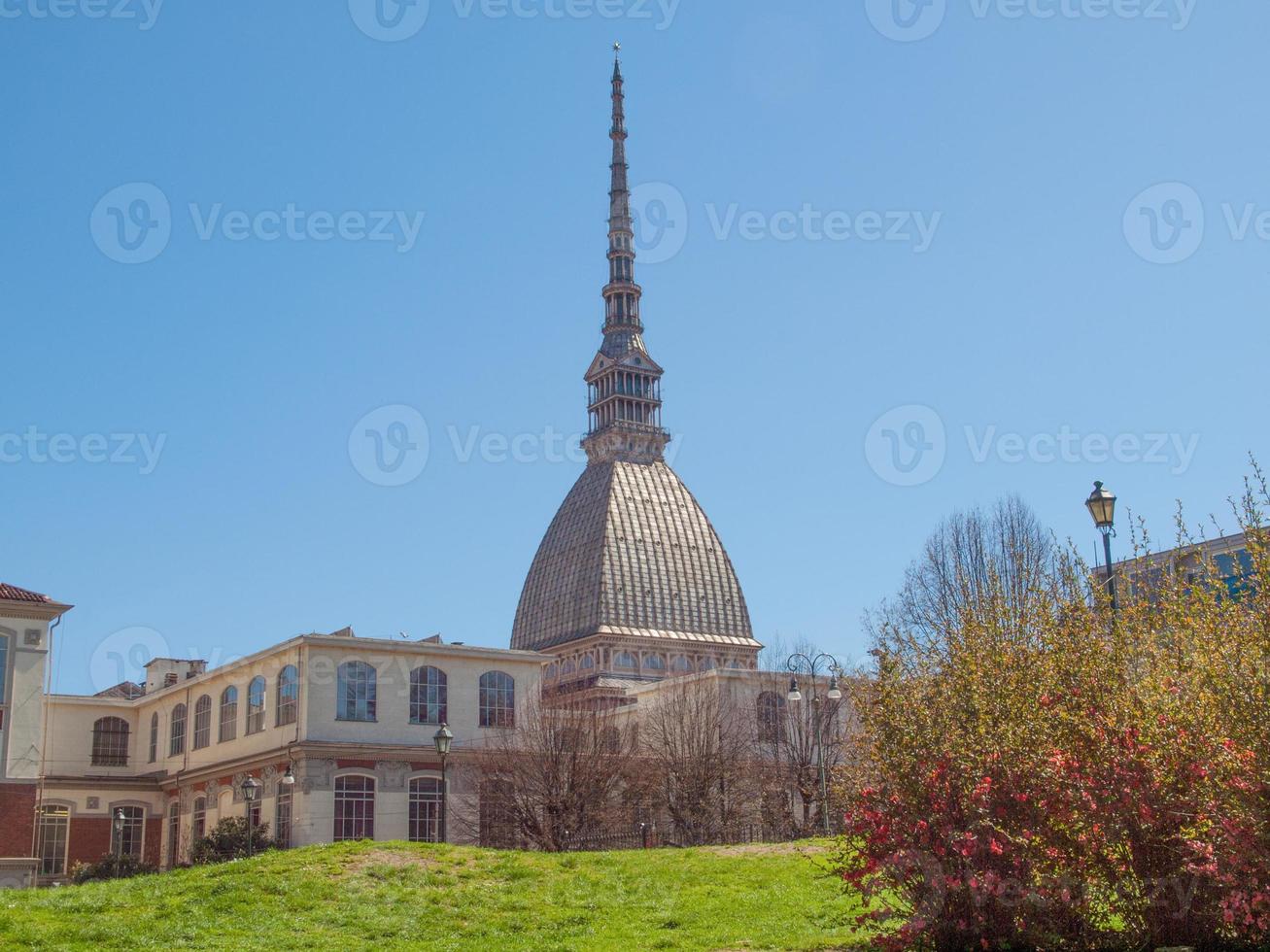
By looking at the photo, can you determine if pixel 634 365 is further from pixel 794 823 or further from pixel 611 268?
pixel 794 823

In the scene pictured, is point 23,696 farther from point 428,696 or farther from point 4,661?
point 428,696

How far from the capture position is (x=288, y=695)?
189 feet

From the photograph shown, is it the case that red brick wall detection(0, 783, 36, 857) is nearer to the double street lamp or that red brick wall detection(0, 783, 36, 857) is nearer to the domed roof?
the double street lamp

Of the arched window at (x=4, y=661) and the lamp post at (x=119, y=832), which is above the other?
the arched window at (x=4, y=661)

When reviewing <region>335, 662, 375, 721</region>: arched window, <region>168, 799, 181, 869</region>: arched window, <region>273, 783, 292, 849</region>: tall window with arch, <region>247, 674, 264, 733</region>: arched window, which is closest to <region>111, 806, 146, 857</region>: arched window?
<region>168, 799, 181, 869</region>: arched window

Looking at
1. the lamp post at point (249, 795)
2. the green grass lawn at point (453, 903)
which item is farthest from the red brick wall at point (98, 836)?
the green grass lawn at point (453, 903)

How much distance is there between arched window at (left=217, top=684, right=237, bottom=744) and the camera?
61938mm

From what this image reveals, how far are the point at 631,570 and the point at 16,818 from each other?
85.1 metres

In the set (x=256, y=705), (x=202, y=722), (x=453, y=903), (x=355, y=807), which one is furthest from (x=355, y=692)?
(x=453, y=903)

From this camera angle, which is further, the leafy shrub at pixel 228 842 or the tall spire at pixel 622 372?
the tall spire at pixel 622 372

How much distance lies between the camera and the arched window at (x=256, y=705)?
196ft

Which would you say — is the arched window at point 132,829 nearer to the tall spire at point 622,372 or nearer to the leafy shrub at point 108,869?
the leafy shrub at point 108,869

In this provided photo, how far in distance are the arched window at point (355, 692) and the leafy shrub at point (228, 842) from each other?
5.37 metres

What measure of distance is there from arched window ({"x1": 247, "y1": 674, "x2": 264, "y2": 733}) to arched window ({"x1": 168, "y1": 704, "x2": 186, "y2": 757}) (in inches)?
307
